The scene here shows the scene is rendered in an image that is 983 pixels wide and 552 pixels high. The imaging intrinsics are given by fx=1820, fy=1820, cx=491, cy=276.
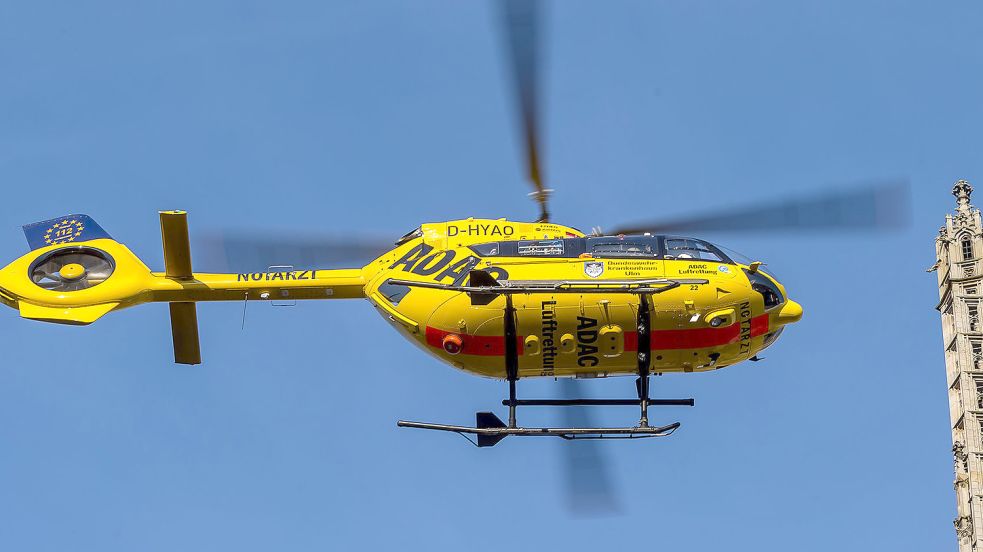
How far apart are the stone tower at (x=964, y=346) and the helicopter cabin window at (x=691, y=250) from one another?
106 feet

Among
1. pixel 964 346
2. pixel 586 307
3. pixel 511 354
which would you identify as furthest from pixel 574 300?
pixel 964 346

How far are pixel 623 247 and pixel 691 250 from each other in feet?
4.61

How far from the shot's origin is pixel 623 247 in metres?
36.0

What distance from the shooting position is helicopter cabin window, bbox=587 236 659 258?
118 ft

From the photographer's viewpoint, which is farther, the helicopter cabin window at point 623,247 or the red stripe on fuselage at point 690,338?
the helicopter cabin window at point 623,247

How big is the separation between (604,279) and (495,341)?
2.49 m

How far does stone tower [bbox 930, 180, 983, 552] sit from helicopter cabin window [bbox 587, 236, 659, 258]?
3331 centimetres

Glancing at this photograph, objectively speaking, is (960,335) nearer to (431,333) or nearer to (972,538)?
(972,538)

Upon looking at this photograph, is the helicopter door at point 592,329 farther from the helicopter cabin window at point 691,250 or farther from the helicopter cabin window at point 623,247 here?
the helicopter cabin window at point 691,250

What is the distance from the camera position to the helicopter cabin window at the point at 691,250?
36156mm

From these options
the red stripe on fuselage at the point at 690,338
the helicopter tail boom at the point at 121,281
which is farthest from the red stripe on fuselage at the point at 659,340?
the helicopter tail boom at the point at 121,281

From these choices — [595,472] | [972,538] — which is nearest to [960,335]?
[972,538]

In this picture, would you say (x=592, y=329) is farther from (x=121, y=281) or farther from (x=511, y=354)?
(x=121, y=281)

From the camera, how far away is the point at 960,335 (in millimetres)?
70625
